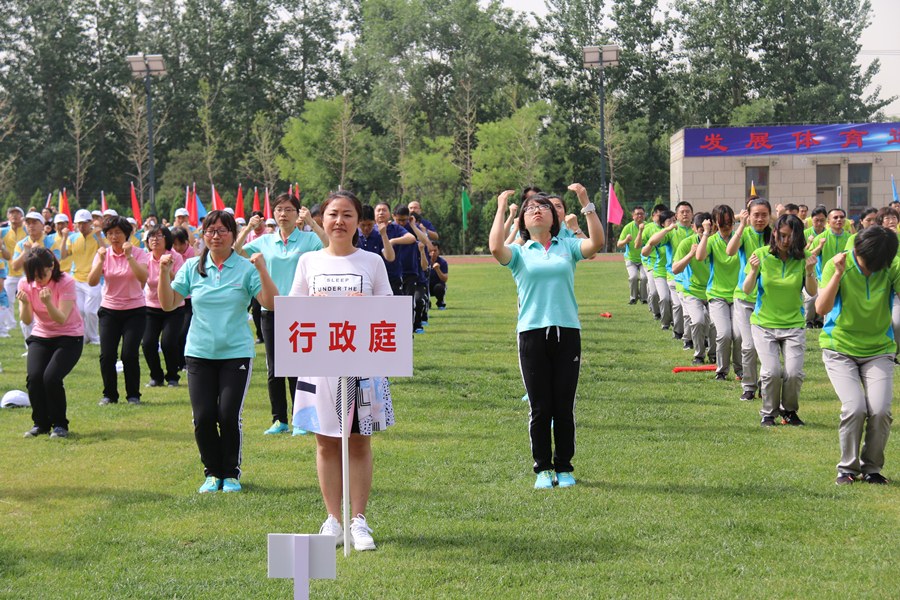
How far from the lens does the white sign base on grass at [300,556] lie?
14.4 ft

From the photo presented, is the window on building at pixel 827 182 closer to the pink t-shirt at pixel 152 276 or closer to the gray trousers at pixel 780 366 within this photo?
the pink t-shirt at pixel 152 276

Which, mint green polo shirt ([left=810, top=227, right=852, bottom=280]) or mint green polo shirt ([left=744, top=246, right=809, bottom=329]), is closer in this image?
mint green polo shirt ([left=744, top=246, right=809, bottom=329])

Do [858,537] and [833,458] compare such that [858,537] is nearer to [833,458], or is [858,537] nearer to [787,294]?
[833,458]

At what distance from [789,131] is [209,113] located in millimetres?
35207

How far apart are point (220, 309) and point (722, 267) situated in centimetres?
612

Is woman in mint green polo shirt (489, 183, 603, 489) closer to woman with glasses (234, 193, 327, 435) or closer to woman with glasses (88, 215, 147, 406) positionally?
woman with glasses (234, 193, 327, 435)

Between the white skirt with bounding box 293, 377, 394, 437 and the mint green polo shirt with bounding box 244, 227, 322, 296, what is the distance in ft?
10.3

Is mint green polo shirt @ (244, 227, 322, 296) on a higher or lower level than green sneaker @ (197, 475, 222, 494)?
higher

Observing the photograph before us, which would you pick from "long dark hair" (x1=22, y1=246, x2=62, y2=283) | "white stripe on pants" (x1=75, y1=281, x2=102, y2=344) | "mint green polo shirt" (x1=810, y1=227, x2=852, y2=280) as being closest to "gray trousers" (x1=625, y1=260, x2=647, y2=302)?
"mint green polo shirt" (x1=810, y1=227, x2=852, y2=280)

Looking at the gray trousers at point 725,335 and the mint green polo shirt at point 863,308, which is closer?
the mint green polo shirt at point 863,308

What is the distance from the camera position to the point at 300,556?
173 inches

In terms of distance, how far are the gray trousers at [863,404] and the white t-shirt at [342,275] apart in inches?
133

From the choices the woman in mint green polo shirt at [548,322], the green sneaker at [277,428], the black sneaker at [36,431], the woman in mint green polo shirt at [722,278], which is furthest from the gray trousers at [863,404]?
the black sneaker at [36,431]

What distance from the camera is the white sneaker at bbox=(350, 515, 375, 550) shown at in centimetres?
629
